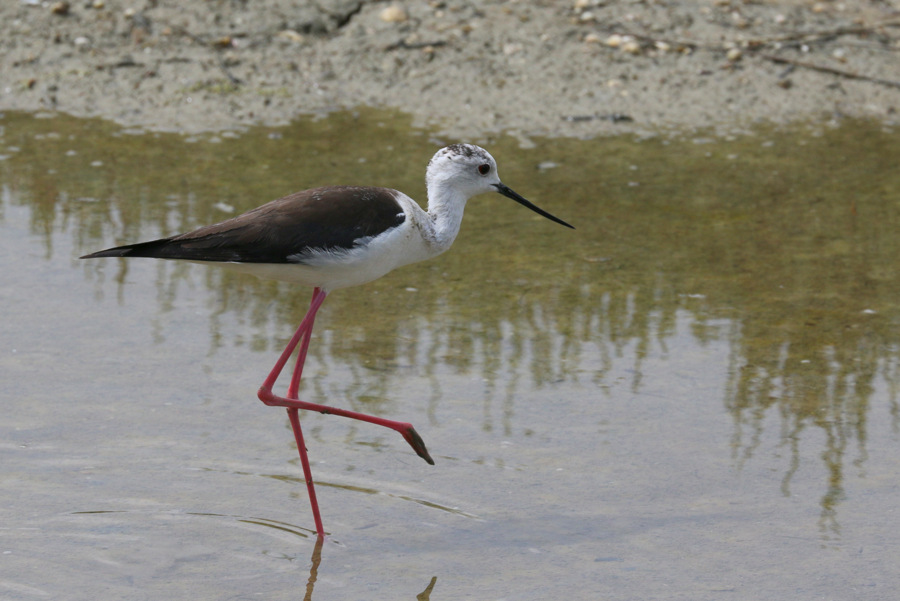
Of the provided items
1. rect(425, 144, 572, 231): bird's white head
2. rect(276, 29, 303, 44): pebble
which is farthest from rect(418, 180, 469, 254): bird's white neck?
rect(276, 29, 303, 44): pebble

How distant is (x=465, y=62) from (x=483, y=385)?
149 inches

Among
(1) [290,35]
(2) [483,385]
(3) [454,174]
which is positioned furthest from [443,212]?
(1) [290,35]

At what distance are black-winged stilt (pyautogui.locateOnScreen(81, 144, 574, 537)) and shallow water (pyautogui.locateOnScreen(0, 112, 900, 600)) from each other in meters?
0.25

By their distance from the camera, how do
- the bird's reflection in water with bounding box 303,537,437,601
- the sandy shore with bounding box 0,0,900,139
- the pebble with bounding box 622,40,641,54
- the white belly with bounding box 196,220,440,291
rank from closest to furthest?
1. the bird's reflection in water with bounding box 303,537,437,601
2. the white belly with bounding box 196,220,440,291
3. the sandy shore with bounding box 0,0,900,139
4. the pebble with bounding box 622,40,641,54

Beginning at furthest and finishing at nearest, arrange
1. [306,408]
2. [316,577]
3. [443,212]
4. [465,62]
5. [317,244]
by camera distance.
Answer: [465,62] < [443,212] < [306,408] < [317,244] < [316,577]

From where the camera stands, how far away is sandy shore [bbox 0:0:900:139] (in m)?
7.52

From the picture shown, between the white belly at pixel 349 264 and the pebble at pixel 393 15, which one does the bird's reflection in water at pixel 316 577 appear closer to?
the white belly at pixel 349 264

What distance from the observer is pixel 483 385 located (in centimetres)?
461

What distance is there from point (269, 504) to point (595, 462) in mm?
1094

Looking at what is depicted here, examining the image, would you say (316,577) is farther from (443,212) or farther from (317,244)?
(443,212)

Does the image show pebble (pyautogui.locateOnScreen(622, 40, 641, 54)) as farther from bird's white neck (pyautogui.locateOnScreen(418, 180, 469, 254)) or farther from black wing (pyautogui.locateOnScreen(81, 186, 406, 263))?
black wing (pyautogui.locateOnScreen(81, 186, 406, 263))

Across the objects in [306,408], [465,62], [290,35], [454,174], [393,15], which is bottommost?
[306,408]

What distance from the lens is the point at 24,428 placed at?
418 centimetres

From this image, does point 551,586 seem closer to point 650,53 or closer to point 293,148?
point 293,148
